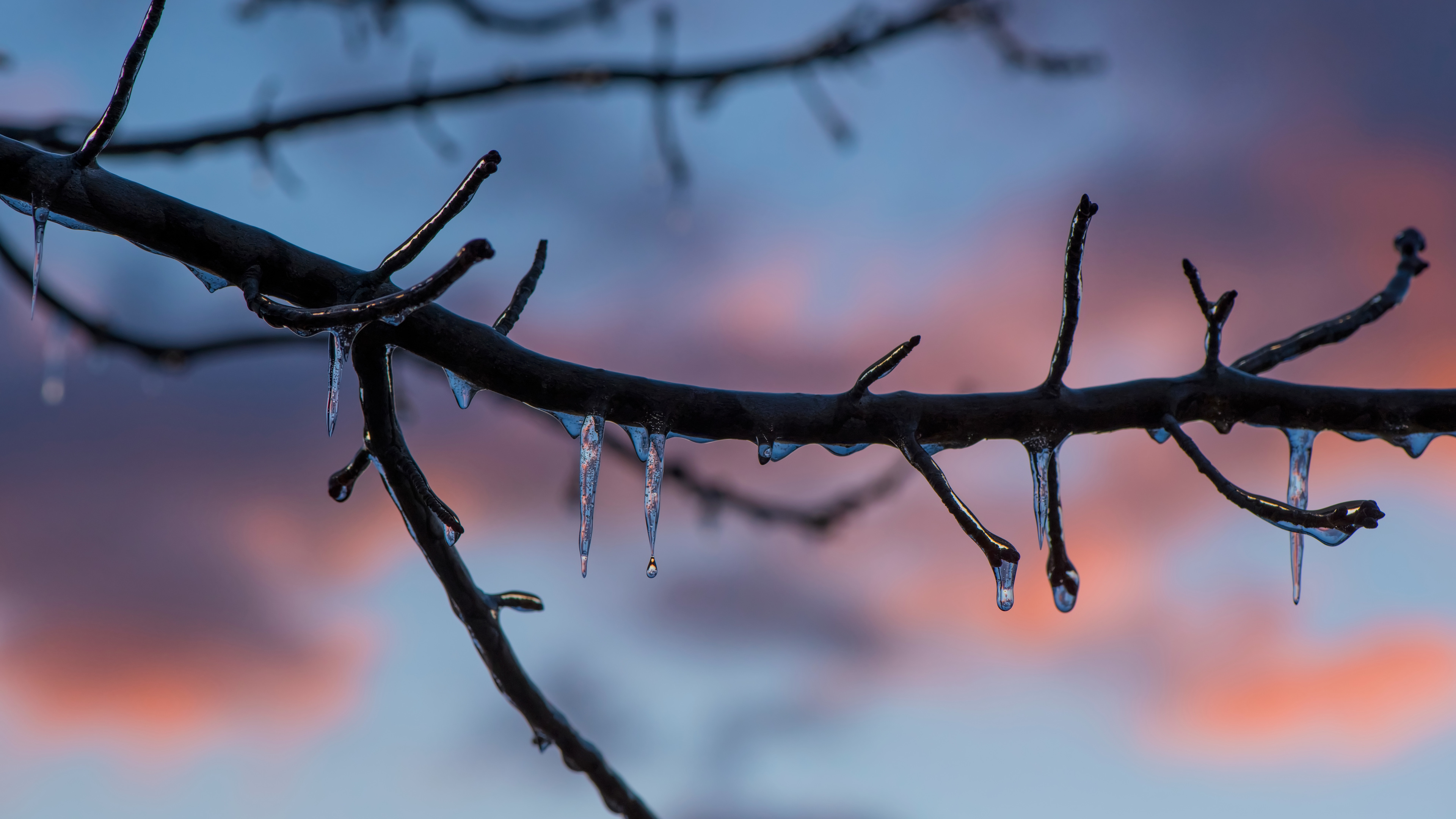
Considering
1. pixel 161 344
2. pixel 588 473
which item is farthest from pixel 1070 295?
pixel 161 344

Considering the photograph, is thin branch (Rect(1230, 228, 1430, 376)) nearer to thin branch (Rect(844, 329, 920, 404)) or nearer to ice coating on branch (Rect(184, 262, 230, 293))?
thin branch (Rect(844, 329, 920, 404))

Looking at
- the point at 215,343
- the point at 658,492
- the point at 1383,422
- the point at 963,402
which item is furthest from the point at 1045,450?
the point at 215,343

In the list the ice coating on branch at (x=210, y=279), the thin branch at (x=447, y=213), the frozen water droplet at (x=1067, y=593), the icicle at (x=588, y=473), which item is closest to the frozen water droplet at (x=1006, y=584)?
the frozen water droplet at (x=1067, y=593)

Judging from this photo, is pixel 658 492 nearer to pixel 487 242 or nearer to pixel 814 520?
pixel 487 242

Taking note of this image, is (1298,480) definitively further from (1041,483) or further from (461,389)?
(461,389)

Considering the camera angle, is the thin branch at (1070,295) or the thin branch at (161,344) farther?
the thin branch at (161,344)

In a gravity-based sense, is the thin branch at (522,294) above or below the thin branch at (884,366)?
above

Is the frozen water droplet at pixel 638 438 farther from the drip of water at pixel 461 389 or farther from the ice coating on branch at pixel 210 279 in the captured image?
the ice coating on branch at pixel 210 279
